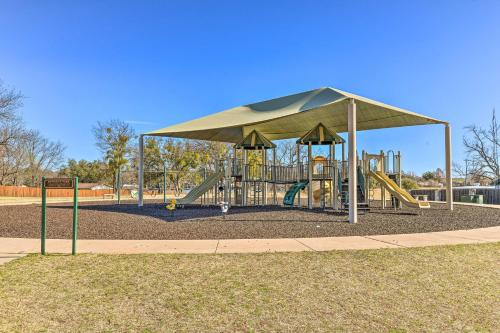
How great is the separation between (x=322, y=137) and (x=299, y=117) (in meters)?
2.27

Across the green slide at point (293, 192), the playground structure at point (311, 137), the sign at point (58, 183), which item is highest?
the playground structure at point (311, 137)

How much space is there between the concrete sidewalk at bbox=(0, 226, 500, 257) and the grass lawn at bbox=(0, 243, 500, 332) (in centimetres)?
61

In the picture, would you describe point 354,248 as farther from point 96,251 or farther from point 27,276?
point 27,276

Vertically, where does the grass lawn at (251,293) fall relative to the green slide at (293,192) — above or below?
below

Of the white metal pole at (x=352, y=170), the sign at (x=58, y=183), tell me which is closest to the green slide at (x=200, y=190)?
the white metal pole at (x=352, y=170)

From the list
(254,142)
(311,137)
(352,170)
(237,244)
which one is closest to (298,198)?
(311,137)

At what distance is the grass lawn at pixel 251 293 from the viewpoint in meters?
3.35

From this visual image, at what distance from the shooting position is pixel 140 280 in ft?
15.0

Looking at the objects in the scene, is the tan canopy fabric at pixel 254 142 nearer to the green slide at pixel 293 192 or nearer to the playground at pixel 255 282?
the green slide at pixel 293 192

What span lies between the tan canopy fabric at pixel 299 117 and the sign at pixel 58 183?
7845mm

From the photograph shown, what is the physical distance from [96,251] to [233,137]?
16.6 meters

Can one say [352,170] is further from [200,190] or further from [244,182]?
[244,182]

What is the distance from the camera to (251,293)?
13.5ft

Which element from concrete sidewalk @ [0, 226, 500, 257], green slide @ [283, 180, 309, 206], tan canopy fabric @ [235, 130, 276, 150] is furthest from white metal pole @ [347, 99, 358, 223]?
tan canopy fabric @ [235, 130, 276, 150]
